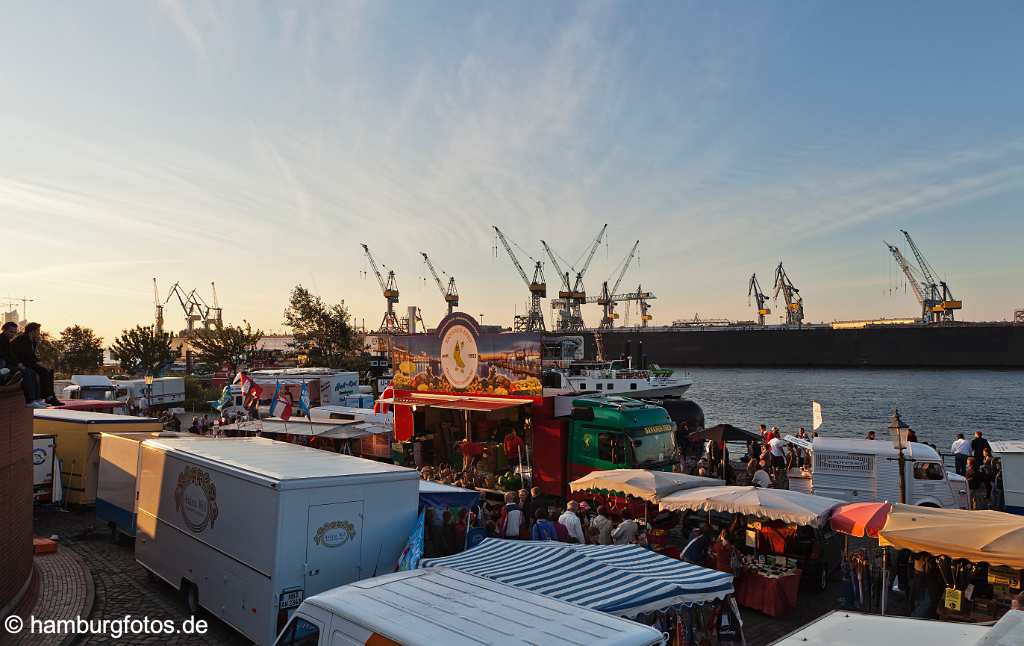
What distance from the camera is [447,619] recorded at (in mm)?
5023

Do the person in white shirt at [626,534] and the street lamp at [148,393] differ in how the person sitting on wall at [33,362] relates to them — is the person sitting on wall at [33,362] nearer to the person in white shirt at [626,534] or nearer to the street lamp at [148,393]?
the person in white shirt at [626,534]

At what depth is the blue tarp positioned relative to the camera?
34.1 feet

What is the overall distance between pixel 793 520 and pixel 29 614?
1225cm

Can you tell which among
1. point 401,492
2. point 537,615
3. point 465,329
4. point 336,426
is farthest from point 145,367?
point 537,615

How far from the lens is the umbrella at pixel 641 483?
1256 centimetres

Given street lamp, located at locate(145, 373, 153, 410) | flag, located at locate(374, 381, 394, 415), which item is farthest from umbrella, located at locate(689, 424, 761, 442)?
street lamp, located at locate(145, 373, 153, 410)

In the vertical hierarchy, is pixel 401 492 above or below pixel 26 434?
below

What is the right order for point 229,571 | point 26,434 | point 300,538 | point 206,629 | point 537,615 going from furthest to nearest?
point 26,434
point 206,629
point 229,571
point 300,538
point 537,615

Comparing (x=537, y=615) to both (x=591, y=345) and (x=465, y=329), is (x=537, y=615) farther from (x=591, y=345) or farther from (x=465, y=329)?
(x=591, y=345)

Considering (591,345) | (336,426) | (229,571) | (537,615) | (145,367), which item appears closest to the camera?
(537,615)

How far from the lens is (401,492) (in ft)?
31.4

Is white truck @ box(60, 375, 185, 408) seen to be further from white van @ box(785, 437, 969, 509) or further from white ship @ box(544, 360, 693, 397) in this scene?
white van @ box(785, 437, 969, 509)

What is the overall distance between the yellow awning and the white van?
6199mm

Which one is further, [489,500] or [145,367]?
[145,367]
